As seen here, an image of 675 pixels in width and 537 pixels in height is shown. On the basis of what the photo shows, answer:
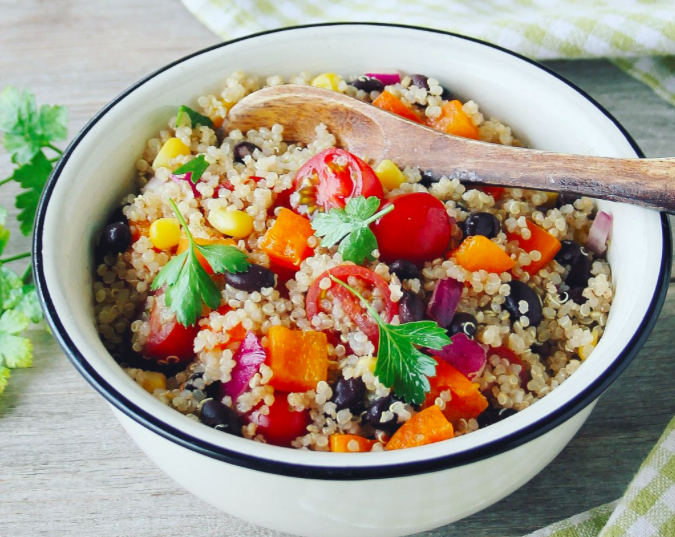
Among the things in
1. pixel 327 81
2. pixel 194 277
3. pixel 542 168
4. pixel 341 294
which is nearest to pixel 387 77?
pixel 327 81

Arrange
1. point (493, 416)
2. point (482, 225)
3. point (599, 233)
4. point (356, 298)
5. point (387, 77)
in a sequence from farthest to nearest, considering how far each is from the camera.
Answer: point (387, 77) → point (599, 233) → point (482, 225) → point (356, 298) → point (493, 416)

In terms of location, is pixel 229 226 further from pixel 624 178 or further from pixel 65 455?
pixel 624 178

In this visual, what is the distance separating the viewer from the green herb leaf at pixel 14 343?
95.4 inches

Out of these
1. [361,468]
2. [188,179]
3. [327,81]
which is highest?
[327,81]

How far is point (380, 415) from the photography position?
1.82 meters

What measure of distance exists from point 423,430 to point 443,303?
1.16 ft

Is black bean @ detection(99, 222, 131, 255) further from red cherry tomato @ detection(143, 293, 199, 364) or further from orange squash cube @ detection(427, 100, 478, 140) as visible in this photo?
orange squash cube @ detection(427, 100, 478, 140)

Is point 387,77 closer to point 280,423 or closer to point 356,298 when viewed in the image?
point 356,298

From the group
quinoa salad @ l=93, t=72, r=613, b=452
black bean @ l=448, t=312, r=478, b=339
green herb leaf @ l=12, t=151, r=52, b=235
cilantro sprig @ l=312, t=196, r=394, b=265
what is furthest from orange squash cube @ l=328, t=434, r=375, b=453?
green herb leaf @ l=12, t=151, r=52, b=235

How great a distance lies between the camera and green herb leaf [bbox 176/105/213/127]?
2.39 meters

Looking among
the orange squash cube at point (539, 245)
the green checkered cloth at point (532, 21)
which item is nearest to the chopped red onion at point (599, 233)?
the orange squash cube at point (539, 245)

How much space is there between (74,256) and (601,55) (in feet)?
7.28

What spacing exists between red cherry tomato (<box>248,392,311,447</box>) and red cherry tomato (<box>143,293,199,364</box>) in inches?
12.1

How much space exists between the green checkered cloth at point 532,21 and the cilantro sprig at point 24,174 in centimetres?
102
